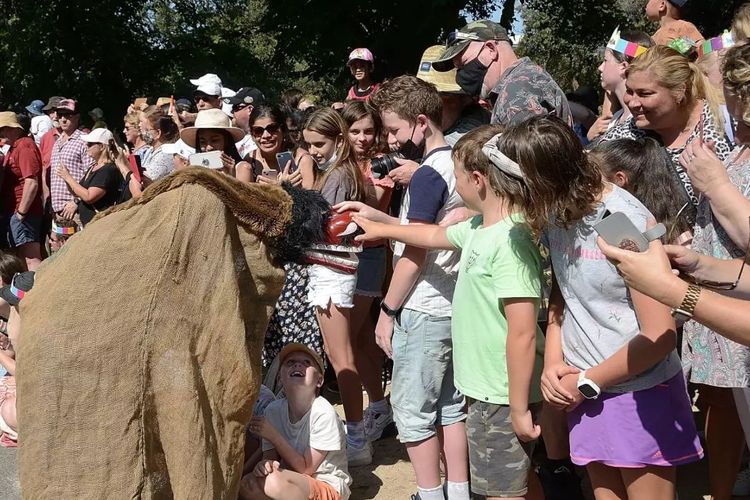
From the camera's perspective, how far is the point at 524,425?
9.07ft

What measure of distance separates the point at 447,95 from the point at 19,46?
721 inches

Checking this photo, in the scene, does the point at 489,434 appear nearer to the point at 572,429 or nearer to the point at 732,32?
the point at 572,429

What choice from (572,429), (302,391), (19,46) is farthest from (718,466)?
(19,46)

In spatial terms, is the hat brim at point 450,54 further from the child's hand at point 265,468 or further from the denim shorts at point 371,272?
the child's hand at point 265,468

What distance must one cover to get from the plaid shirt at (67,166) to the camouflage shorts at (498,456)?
21.5 feet

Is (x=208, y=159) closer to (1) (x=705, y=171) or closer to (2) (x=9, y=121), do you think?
(1) (x=705, y=171)

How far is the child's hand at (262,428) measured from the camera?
358 centimetres

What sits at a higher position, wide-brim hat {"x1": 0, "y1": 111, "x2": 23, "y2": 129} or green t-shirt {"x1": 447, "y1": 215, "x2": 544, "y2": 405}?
green t-shirt {"x1": 447, "y1": 215, "x2": 544, "y2": 405}

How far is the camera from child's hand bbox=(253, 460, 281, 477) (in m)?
3.46

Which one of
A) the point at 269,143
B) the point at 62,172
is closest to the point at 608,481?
the point at 269,143

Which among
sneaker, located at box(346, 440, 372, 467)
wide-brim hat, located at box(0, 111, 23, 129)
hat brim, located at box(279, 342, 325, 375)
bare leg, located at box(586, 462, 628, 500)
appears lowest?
wide-brim hat, located at box(0, 111, 23, 129)

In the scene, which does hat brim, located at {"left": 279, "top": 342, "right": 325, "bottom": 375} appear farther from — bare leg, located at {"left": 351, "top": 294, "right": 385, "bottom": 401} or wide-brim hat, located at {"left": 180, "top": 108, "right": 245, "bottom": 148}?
wide-brim hat, located at {"left": 180, "top": 108, "right": 245, "bottom": 148}

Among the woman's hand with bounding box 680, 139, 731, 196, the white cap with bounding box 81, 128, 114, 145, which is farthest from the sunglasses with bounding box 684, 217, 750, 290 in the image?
the white cap with bounding box 81, 128, 114, 145

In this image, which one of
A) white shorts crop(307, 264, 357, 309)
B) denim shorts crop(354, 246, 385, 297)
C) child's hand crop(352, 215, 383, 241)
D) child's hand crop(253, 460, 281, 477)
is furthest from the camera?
denim shorts crop(354, 246, 385, 297)
